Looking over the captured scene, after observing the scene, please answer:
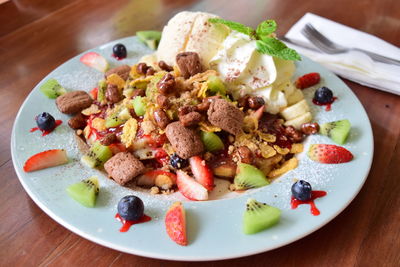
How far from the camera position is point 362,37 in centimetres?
256

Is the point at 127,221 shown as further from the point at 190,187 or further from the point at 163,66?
the point at 163,66

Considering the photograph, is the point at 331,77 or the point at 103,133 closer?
the point at 103,133

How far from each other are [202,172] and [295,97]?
69cm

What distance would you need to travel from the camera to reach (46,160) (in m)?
1.56

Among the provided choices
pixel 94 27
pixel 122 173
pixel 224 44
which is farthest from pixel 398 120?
pixel 94 27

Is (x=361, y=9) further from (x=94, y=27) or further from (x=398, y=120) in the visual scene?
(x=94, y=27)

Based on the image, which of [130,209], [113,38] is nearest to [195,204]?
[130,209]

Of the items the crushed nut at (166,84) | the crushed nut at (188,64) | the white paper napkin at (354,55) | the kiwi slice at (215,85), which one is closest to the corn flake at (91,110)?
the crushed nut at (166,84)

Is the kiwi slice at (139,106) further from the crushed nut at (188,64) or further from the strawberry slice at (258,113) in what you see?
the strawberry slice at (258,113)

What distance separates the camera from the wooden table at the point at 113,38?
1345mm

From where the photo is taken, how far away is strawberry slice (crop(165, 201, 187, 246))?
1.26 metres

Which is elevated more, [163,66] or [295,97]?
[163,66]

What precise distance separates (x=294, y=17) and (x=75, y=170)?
2.07 meters

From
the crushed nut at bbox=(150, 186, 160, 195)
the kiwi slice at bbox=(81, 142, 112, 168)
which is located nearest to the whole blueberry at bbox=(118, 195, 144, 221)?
the crushed nut at bbox=(150, 186, 160, 195)
